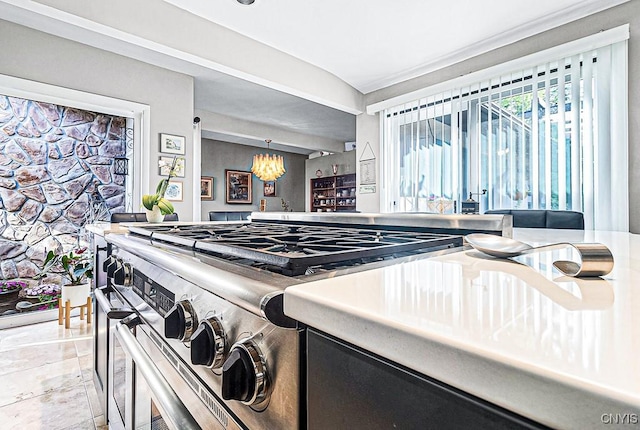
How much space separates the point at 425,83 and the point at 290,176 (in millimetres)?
5820

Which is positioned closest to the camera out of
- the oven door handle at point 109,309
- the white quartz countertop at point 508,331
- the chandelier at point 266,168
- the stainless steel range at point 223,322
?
the white quartz countertop at point 508,331

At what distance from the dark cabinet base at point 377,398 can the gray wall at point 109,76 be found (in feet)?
12.5

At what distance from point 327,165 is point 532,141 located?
611 cm

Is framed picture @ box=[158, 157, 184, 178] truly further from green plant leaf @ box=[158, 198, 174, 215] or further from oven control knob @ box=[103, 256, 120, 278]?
oven control knob @ box=[103, 256, 120, 278]

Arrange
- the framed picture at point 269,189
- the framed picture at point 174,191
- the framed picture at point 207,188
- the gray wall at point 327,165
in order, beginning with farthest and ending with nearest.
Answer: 1. the framed picture at point 269,189
2. the gray wall at point 327,165
3. the framed picture at point 207,188
4. the framed picture at point 174,191

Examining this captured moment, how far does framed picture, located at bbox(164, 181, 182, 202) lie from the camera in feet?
12.7

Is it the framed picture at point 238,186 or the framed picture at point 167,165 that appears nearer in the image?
the framed picture at point 167,165

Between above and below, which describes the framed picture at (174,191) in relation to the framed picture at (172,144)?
below

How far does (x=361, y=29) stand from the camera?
319cm

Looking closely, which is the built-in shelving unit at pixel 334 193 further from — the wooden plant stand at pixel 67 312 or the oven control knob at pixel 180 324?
the oven control knob at pixel 180 324

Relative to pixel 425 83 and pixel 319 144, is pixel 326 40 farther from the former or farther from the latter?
pixel 319 144

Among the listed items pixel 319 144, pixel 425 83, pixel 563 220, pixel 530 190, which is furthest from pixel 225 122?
pixel 563 220

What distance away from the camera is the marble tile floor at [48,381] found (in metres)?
1.61

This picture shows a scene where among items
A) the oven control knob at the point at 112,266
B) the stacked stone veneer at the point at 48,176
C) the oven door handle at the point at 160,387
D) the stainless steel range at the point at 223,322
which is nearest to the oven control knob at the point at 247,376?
the stainless steel range at the point at 223,322
